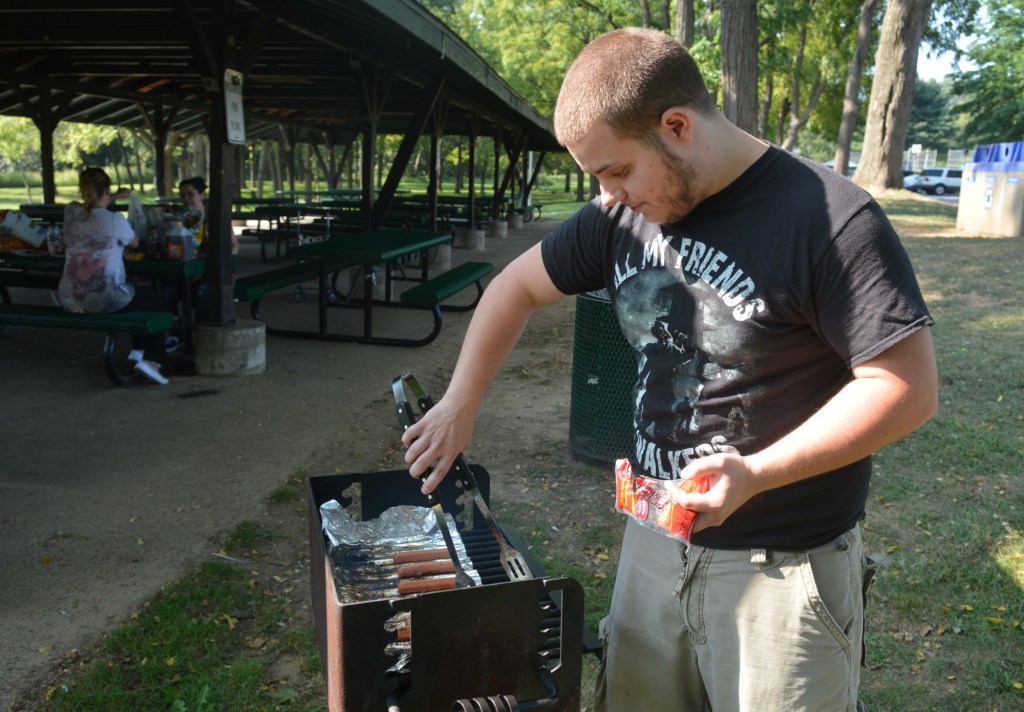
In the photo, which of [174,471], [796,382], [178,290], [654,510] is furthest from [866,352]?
[178,290]

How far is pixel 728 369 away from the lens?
64.7 inches

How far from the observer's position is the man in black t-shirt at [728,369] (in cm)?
144

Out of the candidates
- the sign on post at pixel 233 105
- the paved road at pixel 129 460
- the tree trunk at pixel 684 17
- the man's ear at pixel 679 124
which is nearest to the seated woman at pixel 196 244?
the paved road at pixel 129 460

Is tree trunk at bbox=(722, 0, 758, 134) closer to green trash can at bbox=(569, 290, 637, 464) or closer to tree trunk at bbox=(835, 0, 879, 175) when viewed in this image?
green trash can at bbox=(569, 290, 637, 464)

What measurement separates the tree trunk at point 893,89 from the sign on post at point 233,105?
19.8m

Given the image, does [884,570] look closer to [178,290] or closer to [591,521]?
[591,521]

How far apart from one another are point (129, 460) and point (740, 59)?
995cm

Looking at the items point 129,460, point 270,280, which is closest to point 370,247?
point 270,280

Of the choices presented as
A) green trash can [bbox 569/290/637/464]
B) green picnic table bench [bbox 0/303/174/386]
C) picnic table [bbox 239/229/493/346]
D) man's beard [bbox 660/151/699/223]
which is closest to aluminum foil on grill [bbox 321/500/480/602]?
man's beard [bbox 660/151/699/223]

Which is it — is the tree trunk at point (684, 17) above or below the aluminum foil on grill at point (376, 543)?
above

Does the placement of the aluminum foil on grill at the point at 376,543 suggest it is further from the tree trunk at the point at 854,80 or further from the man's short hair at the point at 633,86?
the tree trunk at the point at 854,80

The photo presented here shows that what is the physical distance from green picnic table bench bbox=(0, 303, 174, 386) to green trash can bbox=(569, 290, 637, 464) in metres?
3.18

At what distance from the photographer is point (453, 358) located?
802 centimetres

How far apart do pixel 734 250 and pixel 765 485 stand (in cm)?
42
